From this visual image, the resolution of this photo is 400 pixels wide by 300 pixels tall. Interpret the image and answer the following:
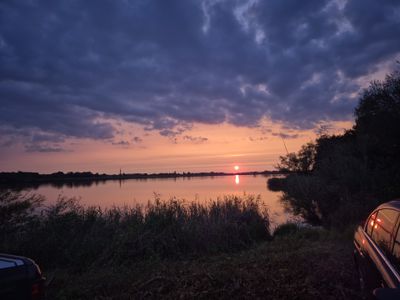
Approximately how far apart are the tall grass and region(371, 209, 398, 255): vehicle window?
5.99 m

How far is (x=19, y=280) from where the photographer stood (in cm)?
305

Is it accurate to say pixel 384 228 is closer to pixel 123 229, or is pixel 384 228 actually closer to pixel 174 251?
pixel 174 251

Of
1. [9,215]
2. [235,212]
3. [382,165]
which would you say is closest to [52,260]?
[9,215]

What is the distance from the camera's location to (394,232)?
145 inches

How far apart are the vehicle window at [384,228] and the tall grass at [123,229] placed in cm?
599

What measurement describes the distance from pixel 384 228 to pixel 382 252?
1.27ft

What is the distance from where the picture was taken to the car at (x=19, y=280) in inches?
115

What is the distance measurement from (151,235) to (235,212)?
Result: 427 centimetres

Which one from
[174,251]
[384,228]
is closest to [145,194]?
[174,251]

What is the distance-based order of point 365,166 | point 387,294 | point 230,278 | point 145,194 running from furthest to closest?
point 145,194 < point 365,166 < point 230,278 < point 387,294

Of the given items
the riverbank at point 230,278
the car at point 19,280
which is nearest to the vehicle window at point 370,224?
the riverbank at point 230,278

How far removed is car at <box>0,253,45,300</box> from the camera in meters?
2.93

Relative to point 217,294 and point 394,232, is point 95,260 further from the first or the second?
point 394,232

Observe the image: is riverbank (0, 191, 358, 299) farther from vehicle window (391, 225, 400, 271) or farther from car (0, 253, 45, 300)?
car (0, 253, 45, 300)
